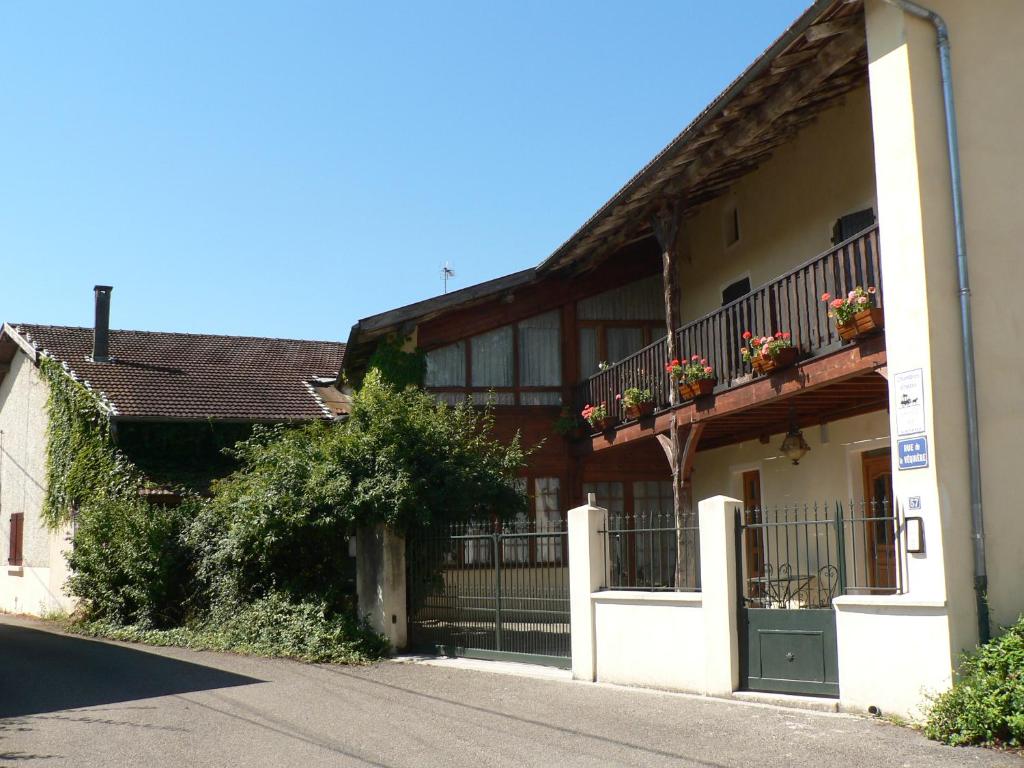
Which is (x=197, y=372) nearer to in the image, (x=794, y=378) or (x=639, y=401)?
(x=639, y=401)

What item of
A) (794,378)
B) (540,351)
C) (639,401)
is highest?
(540,351)

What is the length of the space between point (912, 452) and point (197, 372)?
17861 millimetres

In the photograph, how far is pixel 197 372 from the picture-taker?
23203 millimetres

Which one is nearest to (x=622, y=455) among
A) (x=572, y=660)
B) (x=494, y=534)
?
(x=494, y=534)

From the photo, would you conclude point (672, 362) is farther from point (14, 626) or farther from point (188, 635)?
point (14, 626)

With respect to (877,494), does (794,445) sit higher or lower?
higher

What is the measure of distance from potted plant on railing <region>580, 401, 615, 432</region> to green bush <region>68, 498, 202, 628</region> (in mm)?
6390

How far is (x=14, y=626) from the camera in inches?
754

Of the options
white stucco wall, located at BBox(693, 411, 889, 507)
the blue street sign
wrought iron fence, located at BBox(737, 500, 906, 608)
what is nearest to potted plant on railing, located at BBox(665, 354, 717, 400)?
wrought iron fence, located at BBox(737, 500, 906, 608)

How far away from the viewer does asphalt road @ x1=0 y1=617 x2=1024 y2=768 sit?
7430mm

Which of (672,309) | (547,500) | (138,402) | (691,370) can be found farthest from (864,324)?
(138,402)

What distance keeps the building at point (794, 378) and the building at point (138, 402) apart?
3818 millimetres

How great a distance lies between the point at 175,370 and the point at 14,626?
20.6ft

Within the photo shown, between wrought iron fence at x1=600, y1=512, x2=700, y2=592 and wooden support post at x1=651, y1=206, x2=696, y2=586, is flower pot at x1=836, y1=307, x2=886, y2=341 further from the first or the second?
wooden support post at x1=651, y1=206, x2=696, y2=586
